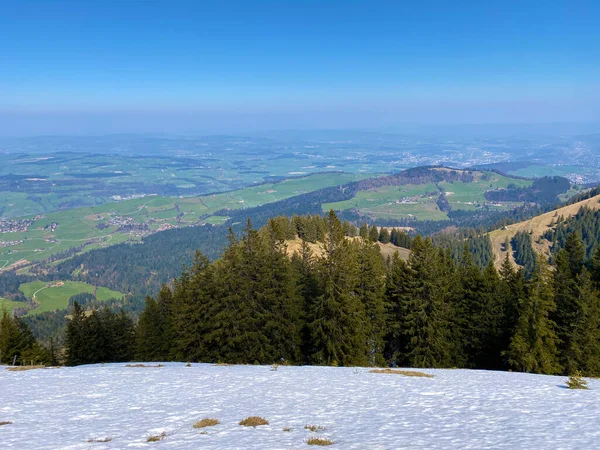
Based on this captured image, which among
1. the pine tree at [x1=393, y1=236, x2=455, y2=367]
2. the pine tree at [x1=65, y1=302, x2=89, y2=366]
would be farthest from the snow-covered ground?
the pine tree at [x1=65, y1=302, x2=89, y2=366]

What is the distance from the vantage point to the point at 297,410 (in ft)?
69.4

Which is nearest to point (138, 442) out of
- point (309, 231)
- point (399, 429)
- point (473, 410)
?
point (399, 429)

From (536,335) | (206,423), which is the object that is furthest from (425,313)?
(206,423)

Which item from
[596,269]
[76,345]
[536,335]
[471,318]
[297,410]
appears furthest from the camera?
[76,345]

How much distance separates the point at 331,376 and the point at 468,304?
2771 cm

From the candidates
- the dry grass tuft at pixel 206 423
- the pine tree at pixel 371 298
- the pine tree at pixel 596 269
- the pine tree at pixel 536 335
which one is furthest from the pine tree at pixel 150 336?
the pine tree at pixel 596 269

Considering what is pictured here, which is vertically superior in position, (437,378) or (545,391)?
(545,391)

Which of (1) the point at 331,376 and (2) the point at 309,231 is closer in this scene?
(1) the point at 331,376

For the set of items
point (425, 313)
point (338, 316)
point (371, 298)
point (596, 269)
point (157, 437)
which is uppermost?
point (157, 437)

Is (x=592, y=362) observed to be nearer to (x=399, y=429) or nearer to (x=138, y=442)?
(x=399, y=429)

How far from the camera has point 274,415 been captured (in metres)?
20.2

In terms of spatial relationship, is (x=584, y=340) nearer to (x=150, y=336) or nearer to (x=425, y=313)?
(x=425, y=313)

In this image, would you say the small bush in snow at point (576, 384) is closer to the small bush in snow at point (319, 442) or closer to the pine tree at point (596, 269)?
the small bush in snow at point (319, 442)

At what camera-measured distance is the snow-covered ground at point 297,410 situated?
51.7 ft
